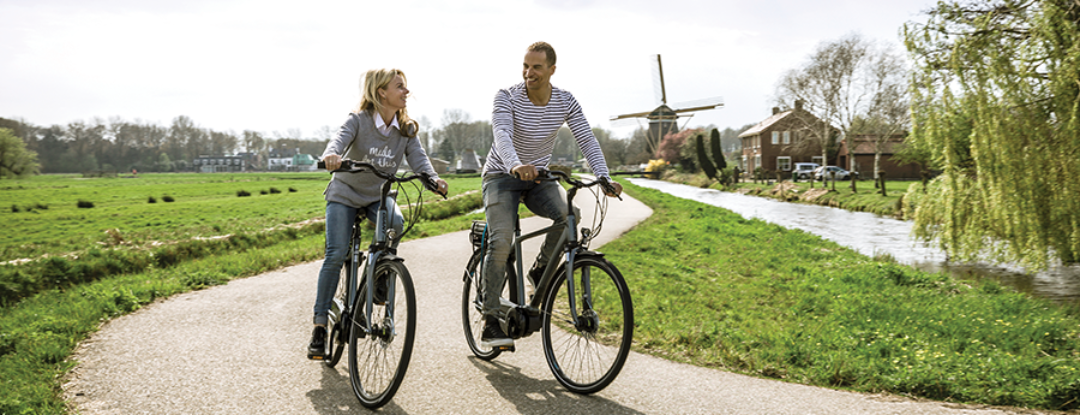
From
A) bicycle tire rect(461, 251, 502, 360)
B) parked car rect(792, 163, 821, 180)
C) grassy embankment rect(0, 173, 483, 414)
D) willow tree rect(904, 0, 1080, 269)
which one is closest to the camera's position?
grassy embankment rect(0, 173, 483, 414)

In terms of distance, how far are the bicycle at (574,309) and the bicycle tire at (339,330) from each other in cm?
99

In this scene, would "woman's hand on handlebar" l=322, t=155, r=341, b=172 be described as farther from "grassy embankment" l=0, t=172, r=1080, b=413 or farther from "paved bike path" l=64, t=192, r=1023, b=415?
"grassy embankment" l=0, t=172, r=1080, b=413

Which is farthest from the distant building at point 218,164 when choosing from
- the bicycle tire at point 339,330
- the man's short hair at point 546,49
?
the man's short hair at point 546,49

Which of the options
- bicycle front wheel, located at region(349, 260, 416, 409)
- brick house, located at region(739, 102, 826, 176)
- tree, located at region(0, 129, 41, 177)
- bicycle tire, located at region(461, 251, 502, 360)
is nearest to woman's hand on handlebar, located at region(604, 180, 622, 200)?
bicycle tire, located at region(461, 251, 502, 360)

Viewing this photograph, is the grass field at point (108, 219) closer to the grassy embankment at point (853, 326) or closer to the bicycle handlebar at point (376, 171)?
the grassy embankment at point (853, 326)

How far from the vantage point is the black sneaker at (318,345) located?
4.15 meters

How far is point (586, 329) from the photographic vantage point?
3697mm

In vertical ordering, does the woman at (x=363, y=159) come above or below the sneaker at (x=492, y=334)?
above

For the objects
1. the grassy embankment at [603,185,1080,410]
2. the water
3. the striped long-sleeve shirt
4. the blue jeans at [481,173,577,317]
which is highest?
the striped long-sleeve shirt

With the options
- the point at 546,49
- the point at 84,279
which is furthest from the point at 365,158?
the point at 84,279

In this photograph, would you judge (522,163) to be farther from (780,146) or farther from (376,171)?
(780,146)

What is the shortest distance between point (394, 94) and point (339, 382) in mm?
1819

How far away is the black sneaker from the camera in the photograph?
13.6ft

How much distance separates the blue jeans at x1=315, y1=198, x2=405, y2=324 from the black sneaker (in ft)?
0.19
